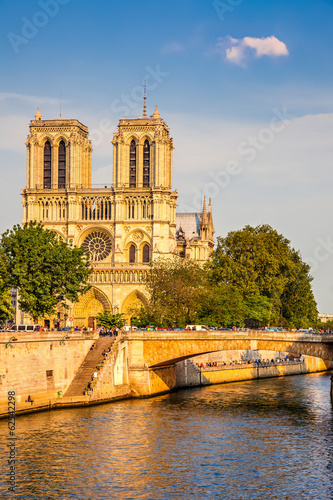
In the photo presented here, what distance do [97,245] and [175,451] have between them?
82354 millimetres

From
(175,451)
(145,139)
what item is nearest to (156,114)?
(145,139)

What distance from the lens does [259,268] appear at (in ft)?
330

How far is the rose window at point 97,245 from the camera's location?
416ft

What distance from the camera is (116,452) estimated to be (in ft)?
150

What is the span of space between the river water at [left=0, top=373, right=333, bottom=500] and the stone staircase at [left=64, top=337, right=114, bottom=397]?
324 cm

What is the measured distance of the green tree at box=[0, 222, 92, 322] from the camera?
7825 cm

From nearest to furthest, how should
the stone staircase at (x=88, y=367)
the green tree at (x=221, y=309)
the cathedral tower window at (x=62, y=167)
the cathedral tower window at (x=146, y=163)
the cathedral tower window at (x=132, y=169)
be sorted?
the stone staircase at (x=88, y=367) → the green tree at (x=221, y=309) → the cathedral tower window at (x=146, y=163) → the cathedral tower window at (x=132, y=169) → the cathedral tower window at (x=62, y=167)

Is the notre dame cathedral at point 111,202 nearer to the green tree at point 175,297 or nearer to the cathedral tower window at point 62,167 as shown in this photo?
the cathedral tower window at point 62,167

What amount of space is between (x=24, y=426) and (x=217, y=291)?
42.0 m

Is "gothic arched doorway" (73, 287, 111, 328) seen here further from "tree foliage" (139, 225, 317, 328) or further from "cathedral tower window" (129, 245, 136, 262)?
"tree foliage" (139, 225, 317, 328)

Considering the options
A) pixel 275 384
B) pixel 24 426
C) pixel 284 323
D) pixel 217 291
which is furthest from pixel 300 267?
pixel 24 426

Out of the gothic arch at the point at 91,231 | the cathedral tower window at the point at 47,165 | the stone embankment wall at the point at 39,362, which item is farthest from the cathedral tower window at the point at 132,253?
the stone embankment wall at the point at 39,362

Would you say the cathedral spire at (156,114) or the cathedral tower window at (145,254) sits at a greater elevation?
the cathedral spire at (156,114)

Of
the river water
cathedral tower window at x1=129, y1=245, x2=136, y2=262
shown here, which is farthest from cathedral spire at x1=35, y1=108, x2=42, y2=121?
the river water
